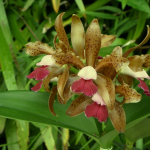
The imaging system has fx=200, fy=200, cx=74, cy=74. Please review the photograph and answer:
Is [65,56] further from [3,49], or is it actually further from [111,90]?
[3,49]

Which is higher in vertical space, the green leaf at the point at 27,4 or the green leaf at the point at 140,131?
the green leaf at the point at 27,4

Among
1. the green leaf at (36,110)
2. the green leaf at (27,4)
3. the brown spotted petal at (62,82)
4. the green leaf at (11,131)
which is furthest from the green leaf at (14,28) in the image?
the brown spotted petal at (62,82)

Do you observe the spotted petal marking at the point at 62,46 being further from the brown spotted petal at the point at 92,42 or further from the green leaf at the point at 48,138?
the green leaf at the point at 48,138

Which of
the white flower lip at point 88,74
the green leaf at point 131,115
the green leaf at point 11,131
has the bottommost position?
the green leaf at point 11,131

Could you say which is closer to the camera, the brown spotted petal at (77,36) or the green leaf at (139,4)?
the brown spotted petal at (77,36)

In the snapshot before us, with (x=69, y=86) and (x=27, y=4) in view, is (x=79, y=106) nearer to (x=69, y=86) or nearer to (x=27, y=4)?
(x=69, y=86)

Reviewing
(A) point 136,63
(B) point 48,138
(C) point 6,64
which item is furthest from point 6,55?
(A) point 136,63

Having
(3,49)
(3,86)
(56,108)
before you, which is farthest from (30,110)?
(3,86)
